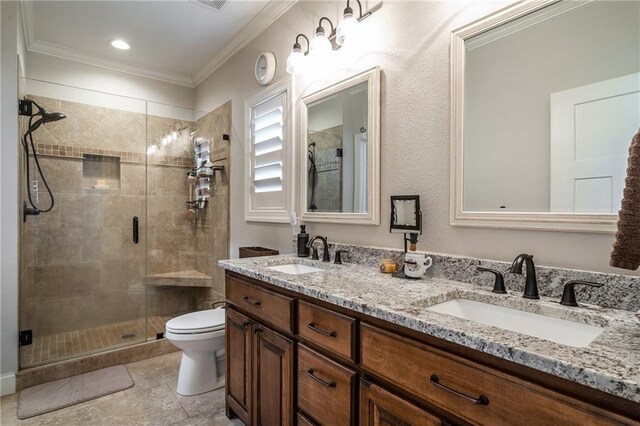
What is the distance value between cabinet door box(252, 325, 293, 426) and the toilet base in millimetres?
781

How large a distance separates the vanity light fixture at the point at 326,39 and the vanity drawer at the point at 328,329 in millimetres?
1427

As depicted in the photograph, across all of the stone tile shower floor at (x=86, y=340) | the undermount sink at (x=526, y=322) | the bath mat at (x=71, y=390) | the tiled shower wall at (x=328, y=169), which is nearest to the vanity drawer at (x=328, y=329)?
the undermount sink at (x=526, y=322)

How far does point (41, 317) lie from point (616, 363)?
12.0 ft

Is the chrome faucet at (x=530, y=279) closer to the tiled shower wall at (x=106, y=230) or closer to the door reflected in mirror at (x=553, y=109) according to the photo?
the door reflected in mirror at (x=553, y=109)

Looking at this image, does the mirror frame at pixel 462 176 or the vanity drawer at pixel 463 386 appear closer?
the vanity drawer at pixel 463 386

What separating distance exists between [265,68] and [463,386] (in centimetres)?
245

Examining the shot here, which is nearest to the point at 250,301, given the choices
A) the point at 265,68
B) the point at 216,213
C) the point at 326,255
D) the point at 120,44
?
the point at 326,255

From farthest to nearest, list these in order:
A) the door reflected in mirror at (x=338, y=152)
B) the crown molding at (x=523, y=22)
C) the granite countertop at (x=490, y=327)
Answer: the door reflected in mirror at (x=338, y=152)
the crown molding at (x=523, y=22)
the granite countertop at (x=490, y=327)

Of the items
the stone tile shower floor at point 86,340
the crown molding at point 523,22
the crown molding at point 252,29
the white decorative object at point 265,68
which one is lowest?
the stone tile shower floor at point 86,340

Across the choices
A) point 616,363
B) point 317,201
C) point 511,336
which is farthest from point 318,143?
point 616,363

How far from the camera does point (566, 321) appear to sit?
3.17ft

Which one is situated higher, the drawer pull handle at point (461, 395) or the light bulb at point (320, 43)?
the light bulb at point (320, 43)

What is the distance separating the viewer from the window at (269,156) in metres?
2.39

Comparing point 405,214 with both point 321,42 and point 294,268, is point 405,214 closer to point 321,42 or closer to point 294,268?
point 294,268
